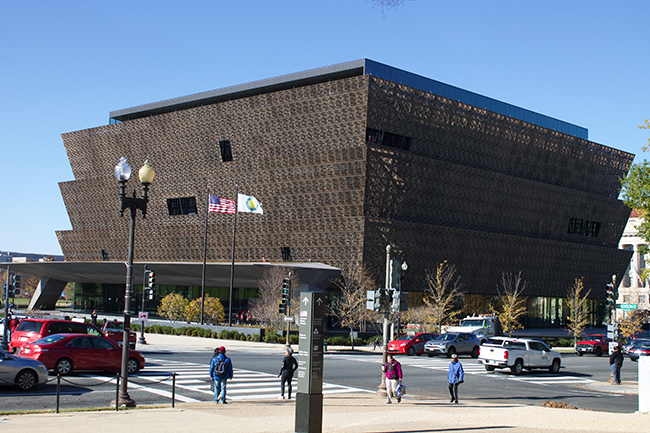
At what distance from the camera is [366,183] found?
64562 mm

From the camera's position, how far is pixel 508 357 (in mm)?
32438

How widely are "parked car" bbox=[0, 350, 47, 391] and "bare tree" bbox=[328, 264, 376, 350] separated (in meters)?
35.8

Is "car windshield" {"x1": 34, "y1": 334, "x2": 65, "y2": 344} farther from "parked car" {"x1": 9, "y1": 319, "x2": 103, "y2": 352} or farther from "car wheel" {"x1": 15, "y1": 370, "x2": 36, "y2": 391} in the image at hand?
"car wheel" {"x1": 15, "y1": 370, "x2": 36, "y2": 391}

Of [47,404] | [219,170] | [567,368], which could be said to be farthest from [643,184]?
[219,170]

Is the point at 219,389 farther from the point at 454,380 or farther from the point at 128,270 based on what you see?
the point at 454,380

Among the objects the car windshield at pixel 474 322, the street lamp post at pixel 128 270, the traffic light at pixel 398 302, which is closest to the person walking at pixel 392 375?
the traffic light at pixel 398 302

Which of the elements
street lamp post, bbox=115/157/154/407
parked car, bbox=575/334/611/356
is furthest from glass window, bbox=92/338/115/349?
parked car, bbox=575/334/611/356

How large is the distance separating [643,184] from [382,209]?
31.2 meters

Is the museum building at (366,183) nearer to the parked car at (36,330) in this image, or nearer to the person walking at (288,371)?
the parked car at (36,330)

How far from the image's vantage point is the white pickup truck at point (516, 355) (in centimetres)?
3259

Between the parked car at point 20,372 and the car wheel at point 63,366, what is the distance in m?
2.91

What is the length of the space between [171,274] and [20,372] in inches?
2338

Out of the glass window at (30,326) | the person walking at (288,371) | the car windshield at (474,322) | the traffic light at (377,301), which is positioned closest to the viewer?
the person walking at (288,371)

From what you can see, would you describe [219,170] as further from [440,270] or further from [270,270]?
[440,270]
